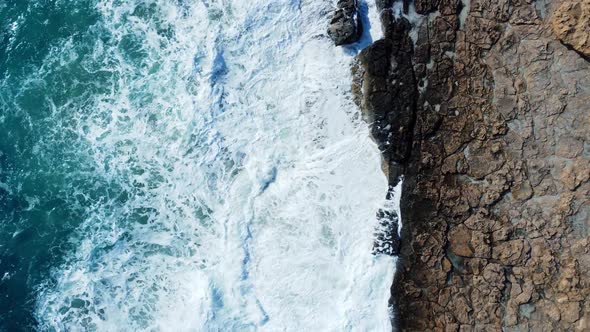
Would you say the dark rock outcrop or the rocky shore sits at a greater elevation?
the dark rock outcrop

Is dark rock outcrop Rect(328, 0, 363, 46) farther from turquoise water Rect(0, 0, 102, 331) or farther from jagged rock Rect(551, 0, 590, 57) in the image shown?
turquoise water Rect(0, 0, 102, 331)

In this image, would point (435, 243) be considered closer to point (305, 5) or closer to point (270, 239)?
point (270, 239)

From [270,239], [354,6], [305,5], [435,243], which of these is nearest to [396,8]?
[354,6]

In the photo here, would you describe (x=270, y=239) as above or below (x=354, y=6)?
below

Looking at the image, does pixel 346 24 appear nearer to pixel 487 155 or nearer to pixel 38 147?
pixel 487 155


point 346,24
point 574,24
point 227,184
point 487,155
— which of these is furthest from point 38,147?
point 574,24

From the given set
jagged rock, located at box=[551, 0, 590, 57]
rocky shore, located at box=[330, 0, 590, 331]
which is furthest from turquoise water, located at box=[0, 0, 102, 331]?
jagged rock, located at box=[551, 0, 590, 57]
